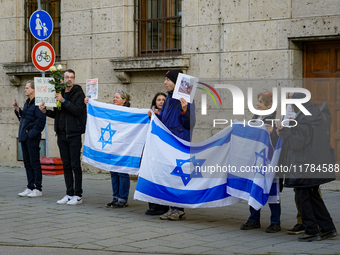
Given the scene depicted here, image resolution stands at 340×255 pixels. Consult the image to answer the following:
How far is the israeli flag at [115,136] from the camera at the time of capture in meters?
8.68

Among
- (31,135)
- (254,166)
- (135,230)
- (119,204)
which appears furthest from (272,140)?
(31,135)

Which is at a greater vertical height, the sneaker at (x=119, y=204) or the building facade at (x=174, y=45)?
the building facade at (x=174, y=45)

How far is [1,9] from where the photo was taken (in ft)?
49.5

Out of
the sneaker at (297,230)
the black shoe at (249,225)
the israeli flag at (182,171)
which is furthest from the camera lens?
the israeli flag at (182,171)

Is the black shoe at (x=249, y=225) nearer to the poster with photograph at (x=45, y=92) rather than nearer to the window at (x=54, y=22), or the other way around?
the poster with photograph at (x=45, y=92)

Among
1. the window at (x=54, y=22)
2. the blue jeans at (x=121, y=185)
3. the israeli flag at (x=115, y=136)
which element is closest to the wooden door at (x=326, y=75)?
the israeli flag at (x=115, y=136)

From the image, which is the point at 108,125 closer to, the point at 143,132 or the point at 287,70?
the point at 143,132

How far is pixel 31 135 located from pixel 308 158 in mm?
5163

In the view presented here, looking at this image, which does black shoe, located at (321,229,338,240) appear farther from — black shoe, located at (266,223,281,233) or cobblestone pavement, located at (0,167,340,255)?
black shoe, located at (266,223,281,233)

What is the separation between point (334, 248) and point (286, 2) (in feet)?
19.8

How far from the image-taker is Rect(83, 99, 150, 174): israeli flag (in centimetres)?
868

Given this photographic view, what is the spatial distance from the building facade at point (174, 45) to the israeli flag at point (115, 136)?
126 inches

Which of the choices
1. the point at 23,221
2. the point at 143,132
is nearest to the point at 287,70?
the point at 143,132

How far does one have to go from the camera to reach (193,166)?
754cm
